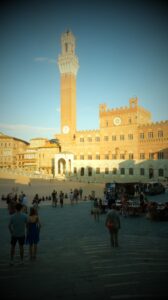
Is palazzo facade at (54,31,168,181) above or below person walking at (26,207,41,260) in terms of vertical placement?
above

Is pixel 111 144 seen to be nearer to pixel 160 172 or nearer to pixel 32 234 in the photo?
pixel 160 172

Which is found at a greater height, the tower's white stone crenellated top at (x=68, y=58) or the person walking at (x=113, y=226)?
the tower's white stone crenellated top at (x=68, y=58)

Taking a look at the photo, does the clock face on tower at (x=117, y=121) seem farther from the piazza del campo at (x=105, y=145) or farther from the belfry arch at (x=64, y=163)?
the belfry arch at (x=64, y=163)

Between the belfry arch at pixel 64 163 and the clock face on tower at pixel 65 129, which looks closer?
the belfry arch at pixel 64 163

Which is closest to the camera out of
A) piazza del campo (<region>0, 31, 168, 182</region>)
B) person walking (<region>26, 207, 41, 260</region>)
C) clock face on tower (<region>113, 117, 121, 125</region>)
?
person walking (<region>26, 207, 41, 260</region>)

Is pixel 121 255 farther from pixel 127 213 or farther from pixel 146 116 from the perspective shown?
pixel 146 116

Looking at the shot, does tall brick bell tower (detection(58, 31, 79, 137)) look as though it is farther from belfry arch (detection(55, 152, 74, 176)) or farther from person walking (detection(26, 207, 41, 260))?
person walking (detection(26, 207, 41, 260))

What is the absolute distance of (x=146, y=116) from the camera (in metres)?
59.8

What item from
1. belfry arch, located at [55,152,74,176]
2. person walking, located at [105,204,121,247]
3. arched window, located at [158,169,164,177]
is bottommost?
person walking, located at [105,204,121,247]

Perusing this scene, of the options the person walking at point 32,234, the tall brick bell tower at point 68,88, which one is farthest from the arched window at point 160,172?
the person walking at point 32,234

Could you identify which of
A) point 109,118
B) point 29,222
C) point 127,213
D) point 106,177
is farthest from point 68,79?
point 29,222

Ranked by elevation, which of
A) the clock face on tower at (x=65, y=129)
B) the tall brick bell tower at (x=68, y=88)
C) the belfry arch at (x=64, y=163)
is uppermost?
the tall brick bell tower at (x=68, y=88)

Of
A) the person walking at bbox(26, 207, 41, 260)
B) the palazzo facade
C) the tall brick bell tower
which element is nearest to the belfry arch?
the palazzo facade

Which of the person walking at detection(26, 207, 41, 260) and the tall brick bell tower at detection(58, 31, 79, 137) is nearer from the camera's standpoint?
the person walking at detection(26, 207, 41, 260)
